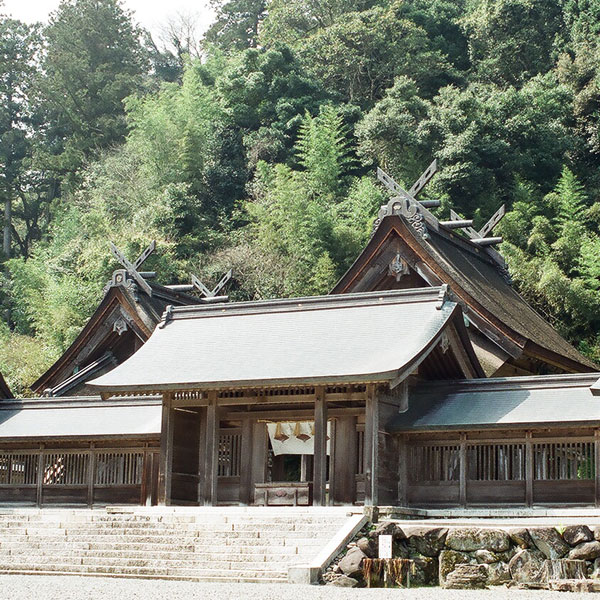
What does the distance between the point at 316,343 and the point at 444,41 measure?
34.6 meters

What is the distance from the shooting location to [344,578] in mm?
13672

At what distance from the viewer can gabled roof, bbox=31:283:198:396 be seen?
84.1ft

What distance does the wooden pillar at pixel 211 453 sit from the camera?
18.2 meters

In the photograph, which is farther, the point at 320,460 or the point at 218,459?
the point at 218,459

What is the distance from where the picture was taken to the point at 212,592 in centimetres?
1248

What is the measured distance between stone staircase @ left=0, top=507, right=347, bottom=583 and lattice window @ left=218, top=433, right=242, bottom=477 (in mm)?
2035

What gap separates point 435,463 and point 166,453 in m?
4.75

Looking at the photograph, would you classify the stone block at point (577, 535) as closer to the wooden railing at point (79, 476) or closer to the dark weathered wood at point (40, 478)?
the wooden railing at point (79, 476)

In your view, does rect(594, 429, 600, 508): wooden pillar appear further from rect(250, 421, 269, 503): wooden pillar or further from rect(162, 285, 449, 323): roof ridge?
rect(250, 421, 269, 503): wooden pillar

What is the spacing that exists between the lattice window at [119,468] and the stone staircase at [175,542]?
2.93 meters

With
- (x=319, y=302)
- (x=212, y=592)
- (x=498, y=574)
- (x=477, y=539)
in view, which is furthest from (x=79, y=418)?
(x=498, y=574)

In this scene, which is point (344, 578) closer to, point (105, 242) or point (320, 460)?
point (320, 460)

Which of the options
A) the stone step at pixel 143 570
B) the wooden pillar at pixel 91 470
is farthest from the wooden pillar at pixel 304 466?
the stone step at pixel 143 570

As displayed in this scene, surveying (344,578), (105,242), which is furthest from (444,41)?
(344,578)
